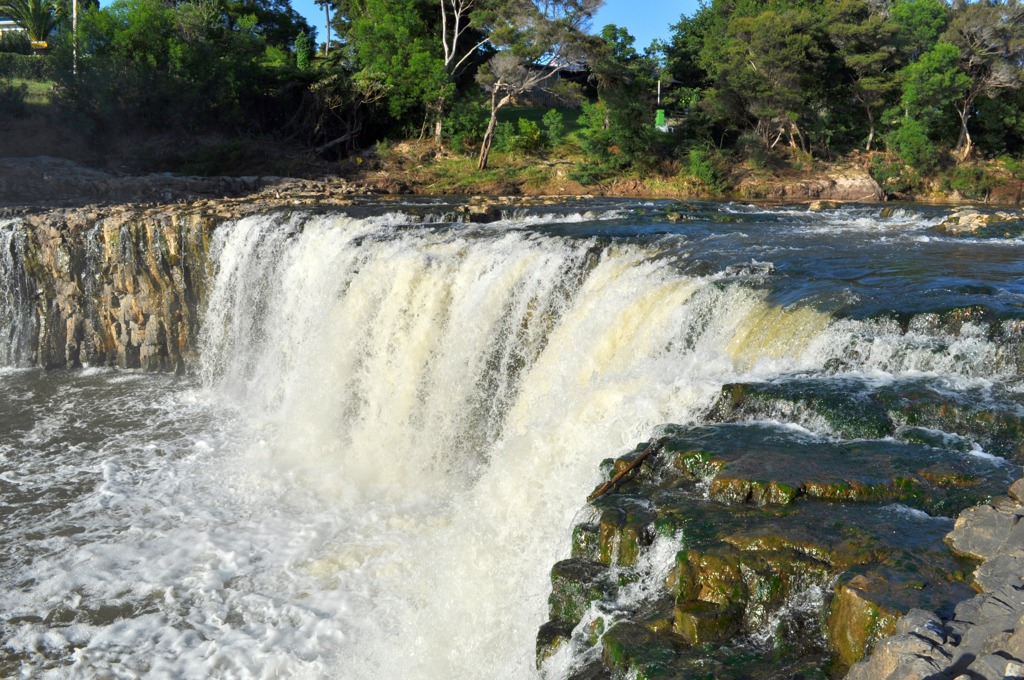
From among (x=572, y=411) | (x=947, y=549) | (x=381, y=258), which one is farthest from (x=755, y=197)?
(x=947, y=549)

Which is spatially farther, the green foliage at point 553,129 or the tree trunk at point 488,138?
the green foliage at point 553,129

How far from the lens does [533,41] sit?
22672mm

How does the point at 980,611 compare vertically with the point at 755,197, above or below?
below

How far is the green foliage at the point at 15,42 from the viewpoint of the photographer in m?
29.5

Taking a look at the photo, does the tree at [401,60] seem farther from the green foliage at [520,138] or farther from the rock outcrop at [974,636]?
the rock outcrop at [974,636]

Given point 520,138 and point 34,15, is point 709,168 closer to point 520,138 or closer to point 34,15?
point 520,138

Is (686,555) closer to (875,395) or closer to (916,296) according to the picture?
(875,395)

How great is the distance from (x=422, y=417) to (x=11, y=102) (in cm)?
2088

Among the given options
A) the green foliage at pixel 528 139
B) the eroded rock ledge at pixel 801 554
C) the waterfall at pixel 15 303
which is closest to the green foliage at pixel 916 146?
the green foliage at pixel 528 139

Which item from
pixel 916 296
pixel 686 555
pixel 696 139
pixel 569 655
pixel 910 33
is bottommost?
pixel 569 655

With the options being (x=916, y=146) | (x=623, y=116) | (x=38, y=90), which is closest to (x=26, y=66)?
(x=38, y=90)

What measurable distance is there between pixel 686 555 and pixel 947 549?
1.31 m

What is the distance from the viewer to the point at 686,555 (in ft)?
14.0

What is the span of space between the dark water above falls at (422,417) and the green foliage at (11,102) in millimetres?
14049
